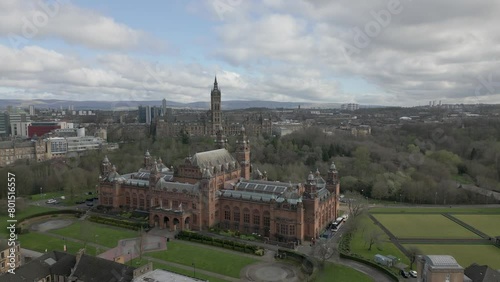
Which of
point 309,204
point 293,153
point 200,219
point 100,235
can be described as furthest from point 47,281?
point 293,153

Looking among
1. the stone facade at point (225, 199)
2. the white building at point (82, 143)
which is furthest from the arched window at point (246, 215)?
the white building at point (82, 143)

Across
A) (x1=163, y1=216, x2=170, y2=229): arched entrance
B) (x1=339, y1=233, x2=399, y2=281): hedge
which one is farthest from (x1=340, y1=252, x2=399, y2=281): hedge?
(x1=163, y1=216, x2=170, y2=229): arched entrance

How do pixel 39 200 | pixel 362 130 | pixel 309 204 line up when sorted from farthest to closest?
pixel 362 130 < pixel 39 200 < pixel 309 204

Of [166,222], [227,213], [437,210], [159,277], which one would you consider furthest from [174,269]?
[437,210]

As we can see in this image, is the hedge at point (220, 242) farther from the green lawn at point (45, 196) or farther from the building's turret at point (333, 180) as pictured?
the green lawn at point (45, 196)

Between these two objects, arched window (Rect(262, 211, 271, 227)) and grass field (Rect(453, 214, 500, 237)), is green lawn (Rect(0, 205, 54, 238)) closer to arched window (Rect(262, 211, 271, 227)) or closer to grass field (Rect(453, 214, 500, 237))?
arched window (Rect(262, 211, 271, 227))

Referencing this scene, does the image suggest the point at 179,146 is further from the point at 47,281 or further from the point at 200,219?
the point at 47,281
